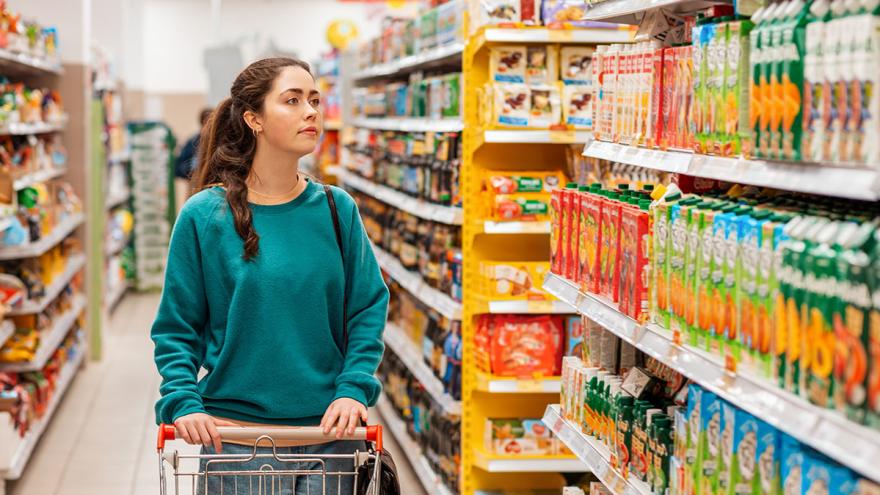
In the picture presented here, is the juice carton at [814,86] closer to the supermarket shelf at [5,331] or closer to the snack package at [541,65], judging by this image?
the snack package at [541,65]

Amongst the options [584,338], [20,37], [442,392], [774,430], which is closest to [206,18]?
[20,37]

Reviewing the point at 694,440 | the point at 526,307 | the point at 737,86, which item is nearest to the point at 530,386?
the point at 526,307

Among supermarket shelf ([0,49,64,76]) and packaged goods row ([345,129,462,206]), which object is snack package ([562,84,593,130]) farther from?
supermarket shelf ([0,49,64,76])

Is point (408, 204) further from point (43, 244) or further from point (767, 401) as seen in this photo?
point (767, 401)

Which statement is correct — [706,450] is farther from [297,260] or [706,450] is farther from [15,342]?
[15,342]

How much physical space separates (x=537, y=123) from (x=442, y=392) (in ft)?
4.55

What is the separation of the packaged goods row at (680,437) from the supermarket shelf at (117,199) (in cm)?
793

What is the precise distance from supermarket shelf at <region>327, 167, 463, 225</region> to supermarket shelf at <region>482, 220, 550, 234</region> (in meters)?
0.29

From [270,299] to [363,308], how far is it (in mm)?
247

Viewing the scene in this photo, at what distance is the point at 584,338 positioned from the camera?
12.5 ft

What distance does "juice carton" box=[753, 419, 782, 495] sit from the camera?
2180mm

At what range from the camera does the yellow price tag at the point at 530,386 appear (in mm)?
4773

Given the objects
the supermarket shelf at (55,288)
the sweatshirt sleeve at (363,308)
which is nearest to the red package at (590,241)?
the sweatshirt sleeve at (363,308)

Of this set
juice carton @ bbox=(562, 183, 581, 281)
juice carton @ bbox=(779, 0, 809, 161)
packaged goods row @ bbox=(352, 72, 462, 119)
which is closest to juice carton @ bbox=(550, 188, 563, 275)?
juice carton @ bbox=(562, 183, 581, 281)
